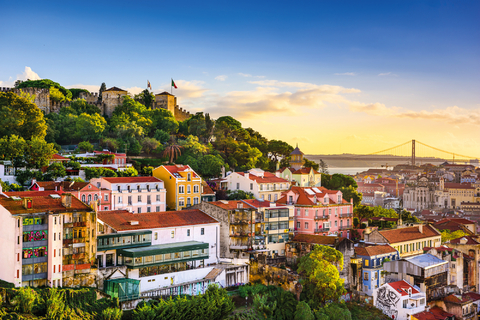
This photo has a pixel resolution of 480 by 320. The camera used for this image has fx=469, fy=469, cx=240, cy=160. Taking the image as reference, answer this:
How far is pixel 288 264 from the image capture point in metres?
44.1

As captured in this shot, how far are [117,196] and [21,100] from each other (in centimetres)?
2240

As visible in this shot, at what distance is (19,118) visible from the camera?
181ft

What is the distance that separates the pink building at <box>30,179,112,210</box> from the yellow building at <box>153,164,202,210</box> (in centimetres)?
694

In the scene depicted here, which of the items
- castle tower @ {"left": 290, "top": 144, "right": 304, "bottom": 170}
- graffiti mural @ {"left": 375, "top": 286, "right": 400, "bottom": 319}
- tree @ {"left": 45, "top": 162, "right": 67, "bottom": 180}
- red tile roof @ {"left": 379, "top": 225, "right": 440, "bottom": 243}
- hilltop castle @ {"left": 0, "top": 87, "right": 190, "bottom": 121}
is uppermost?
hilltop castle @ {"left": 0, "top": 87, "right": 190, "bottom": 121}

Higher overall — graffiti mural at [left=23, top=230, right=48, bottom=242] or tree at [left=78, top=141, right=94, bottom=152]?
tree at [left=78, top=141, right=94, bottom=152]

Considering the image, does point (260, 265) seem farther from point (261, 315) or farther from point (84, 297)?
point (84, 297)

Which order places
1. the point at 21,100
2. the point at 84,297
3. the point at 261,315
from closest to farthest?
the point at 84,297
the point at 261,315
the point at 21,100

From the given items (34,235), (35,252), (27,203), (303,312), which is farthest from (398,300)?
(27,203)

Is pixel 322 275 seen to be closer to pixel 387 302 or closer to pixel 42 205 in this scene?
pixel 387 302

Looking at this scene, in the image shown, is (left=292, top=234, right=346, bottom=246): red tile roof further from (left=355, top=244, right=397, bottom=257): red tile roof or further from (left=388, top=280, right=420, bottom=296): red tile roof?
(left=388, top=280, right=420, bottom=296): red tile roof

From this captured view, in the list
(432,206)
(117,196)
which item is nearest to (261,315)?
(117,196)

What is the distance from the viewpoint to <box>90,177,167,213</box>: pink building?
145 feet

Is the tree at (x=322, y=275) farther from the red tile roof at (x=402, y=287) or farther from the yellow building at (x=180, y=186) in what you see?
the yellow building at (x=180, y=186)

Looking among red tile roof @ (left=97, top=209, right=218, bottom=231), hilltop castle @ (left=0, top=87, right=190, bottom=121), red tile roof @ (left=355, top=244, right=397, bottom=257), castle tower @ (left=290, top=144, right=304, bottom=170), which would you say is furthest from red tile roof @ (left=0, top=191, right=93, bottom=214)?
hilltop castle @ (left=0, top=87, right=190, bottom=121)
